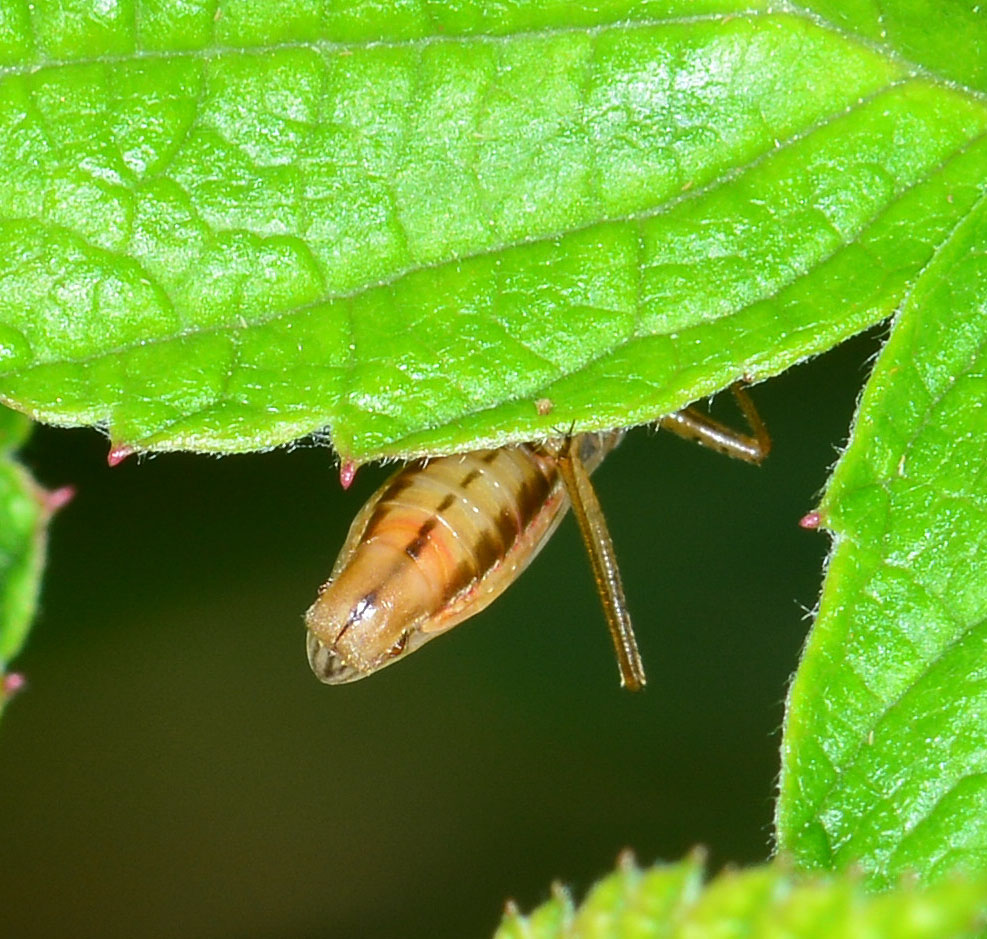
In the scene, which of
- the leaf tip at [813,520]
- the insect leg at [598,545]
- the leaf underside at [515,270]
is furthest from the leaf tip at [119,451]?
the leaf tip at [813,520]

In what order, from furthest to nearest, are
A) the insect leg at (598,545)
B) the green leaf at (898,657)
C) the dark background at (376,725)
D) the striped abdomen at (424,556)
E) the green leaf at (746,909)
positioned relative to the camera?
the dark background at (376,725) < the insect leg at (598,545) < the striped abdomen at (424,556) < the green leaf at (898,657) < the green leaf at (746,909)

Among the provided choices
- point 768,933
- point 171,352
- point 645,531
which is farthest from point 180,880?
point 768,933

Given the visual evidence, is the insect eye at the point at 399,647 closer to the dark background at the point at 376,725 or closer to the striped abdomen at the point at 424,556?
the striped abdomen at the point at 424,556

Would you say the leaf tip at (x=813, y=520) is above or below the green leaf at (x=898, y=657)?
above

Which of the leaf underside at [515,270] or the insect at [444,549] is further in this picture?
the insect at [444,549]

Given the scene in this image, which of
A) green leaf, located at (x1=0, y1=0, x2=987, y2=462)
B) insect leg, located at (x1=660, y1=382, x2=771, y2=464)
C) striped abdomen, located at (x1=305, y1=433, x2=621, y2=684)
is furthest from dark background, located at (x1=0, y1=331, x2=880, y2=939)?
green leaf, located at (x1=0, y1=0, x2=987, y2=462)

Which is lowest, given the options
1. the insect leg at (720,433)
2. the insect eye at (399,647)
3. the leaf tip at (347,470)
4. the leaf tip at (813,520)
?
the leaf tip at (813,520)

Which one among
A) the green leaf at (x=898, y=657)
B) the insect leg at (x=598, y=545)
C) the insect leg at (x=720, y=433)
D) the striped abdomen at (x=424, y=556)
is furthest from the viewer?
the insect leg at (x=720, y=433)

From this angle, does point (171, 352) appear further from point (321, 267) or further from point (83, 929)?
point (83, 929)
